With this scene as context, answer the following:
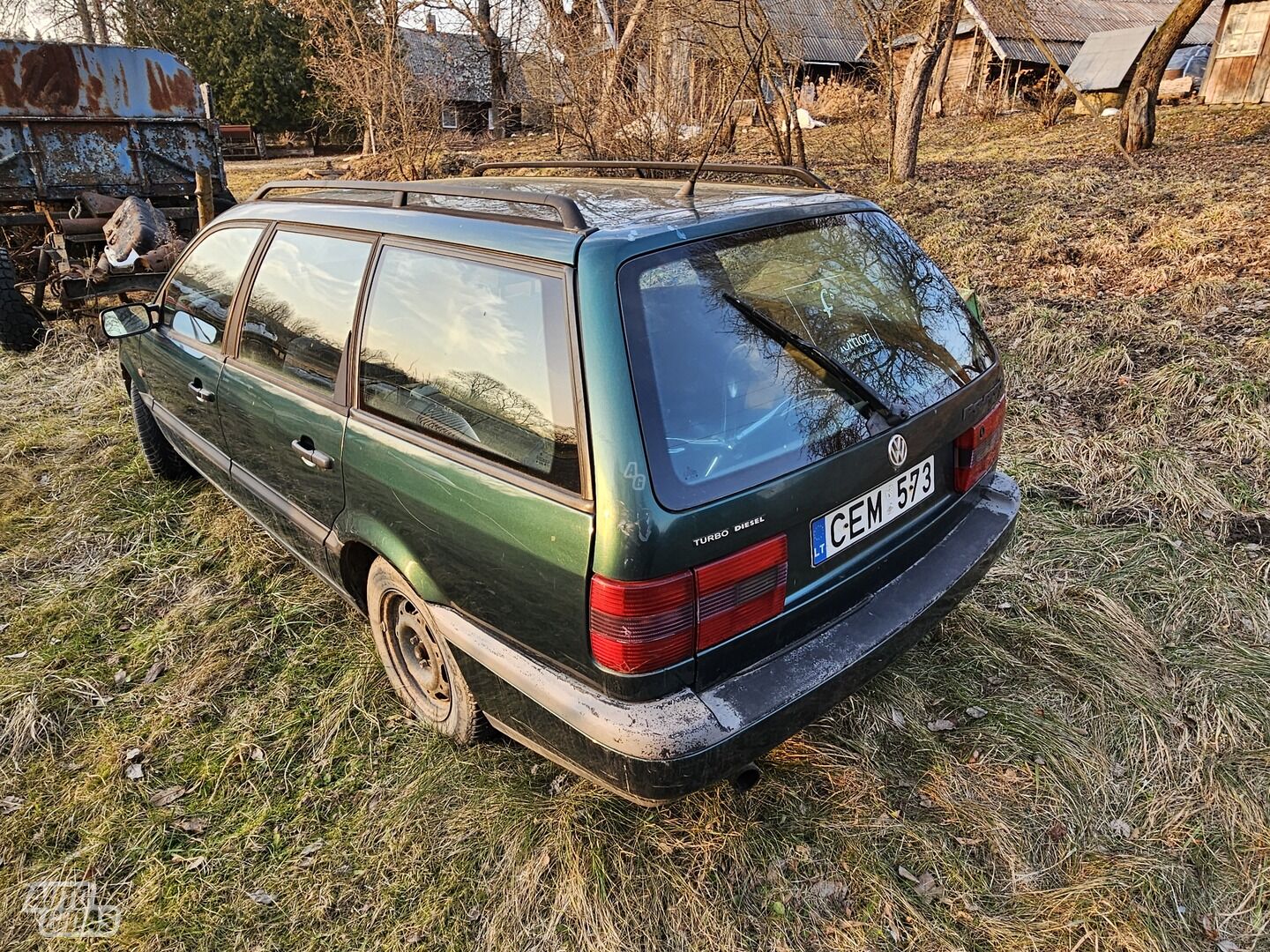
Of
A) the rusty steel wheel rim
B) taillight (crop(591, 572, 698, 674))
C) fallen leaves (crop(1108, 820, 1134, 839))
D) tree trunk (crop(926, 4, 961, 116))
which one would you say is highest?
tree trunk (crop(926, 4, 961, 116))

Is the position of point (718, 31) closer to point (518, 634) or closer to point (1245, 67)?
point (518, 634)

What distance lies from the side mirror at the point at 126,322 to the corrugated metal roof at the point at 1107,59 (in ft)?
73.2

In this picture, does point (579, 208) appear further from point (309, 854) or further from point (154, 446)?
point (154, 446)

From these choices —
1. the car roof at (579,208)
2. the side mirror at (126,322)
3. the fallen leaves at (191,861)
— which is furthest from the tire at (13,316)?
the fallen leaves at (191,861)

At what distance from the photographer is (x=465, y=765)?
97.8 inches

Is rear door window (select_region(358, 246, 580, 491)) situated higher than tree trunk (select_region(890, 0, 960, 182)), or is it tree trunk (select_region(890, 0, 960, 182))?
tree trunk (select_region(890, 0, 960, 182))

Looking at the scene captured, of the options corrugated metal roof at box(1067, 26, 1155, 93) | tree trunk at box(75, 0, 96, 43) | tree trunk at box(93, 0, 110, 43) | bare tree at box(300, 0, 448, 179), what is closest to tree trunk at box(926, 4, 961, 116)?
corrugated metal roof at box(1067, 26, 1155, 93)

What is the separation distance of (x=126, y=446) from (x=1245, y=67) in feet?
70.8

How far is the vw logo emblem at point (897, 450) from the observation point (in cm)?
208

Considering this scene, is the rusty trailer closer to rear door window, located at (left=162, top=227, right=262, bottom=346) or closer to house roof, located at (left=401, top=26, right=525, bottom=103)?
rear door window, located at (left=162, top=227, right=262, bottom=346)

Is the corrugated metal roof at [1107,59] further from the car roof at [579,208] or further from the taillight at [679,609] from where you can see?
the taillight at [679,609]

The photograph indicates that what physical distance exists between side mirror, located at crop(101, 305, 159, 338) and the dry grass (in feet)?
3.24

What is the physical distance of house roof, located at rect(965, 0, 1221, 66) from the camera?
2425 cm

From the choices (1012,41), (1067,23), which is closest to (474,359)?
(1012,41)
